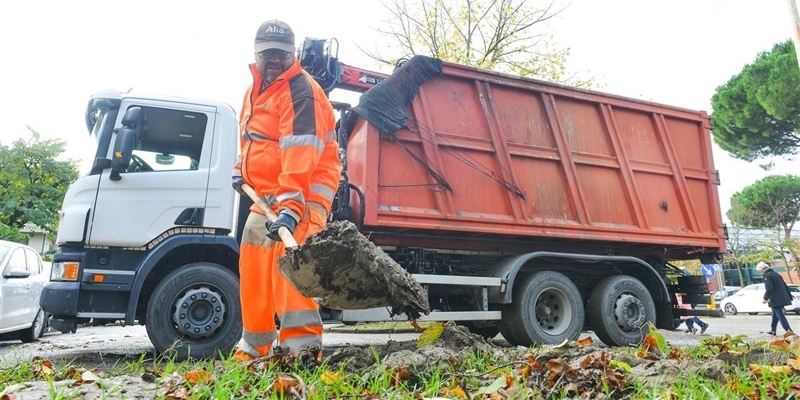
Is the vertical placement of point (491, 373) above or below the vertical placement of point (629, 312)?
below

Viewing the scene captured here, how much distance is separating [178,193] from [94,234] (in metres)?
0.69

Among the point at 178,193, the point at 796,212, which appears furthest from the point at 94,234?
the point at 796,212

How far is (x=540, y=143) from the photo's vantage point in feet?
19.5

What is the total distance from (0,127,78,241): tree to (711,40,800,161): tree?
2298 centimetres

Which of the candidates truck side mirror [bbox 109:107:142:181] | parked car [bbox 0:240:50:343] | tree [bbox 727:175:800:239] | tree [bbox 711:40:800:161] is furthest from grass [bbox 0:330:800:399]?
tree [bbox 727:175:800:239]

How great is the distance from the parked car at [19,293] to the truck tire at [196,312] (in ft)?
8.58

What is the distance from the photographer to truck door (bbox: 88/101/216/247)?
455 cm

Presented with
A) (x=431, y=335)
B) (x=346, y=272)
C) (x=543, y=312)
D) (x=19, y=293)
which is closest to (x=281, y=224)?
(x=346, y=272)

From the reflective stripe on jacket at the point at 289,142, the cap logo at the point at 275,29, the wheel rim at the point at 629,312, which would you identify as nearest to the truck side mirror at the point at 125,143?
the reflective stripe on jacket at the point at 289,142

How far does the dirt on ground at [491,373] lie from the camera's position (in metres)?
2.18

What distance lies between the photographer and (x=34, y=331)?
7445 mm

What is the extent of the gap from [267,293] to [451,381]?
140 cm

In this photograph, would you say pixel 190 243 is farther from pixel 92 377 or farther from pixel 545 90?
pixel 545 90

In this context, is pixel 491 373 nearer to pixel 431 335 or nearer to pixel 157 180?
pixel 431 335
